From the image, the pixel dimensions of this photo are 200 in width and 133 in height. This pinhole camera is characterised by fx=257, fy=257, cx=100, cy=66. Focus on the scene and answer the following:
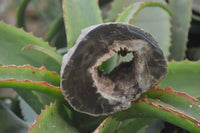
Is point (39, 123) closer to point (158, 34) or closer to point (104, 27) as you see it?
point (104, 27)

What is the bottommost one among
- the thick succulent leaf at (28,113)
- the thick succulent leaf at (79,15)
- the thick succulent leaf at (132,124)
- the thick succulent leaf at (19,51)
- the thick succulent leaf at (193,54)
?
the thick succulent leaf at (28,113)

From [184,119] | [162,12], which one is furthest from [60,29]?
[184,119]

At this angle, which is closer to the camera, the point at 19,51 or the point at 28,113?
the point at 19,51

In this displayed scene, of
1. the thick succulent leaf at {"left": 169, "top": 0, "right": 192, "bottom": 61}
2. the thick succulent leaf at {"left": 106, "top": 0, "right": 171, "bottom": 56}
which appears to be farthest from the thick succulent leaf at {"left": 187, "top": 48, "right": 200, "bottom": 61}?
the thick succulent leaf at {"left": 106, "top": 0, "right": 171, "bottom": 56}

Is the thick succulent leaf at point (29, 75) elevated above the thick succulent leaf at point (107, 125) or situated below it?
above

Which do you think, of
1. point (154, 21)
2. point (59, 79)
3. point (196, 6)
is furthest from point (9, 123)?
point (196, 6)

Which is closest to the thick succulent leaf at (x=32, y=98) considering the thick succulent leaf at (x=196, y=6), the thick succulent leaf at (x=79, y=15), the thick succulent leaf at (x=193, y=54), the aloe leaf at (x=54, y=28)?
the thick succulent leaf at (x=79, y=15)

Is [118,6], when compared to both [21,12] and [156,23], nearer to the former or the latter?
[156,23]

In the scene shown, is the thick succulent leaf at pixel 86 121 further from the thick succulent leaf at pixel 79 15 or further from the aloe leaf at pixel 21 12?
the aloe leaf at pixel 21 12
